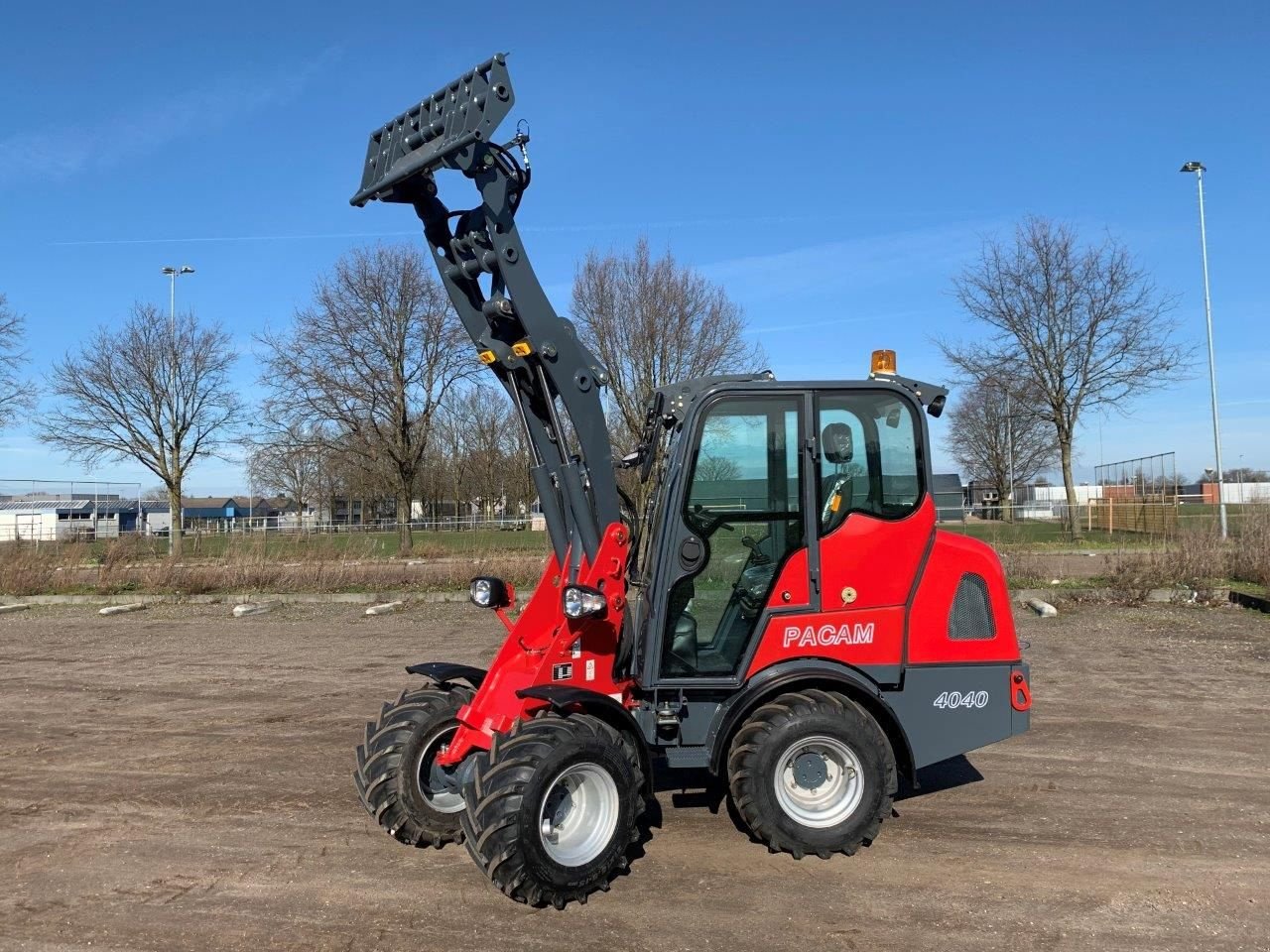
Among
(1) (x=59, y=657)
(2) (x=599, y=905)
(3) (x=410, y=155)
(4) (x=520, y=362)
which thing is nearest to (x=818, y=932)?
(2) (x=599, y=905)

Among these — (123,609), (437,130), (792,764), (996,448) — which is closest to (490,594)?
(792,764)

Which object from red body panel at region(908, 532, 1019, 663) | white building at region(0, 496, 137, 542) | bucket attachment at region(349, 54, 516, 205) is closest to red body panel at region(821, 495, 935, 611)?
red body panel at region(908, 532, 1019, 663)

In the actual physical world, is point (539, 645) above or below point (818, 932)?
above

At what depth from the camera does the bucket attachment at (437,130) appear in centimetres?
466

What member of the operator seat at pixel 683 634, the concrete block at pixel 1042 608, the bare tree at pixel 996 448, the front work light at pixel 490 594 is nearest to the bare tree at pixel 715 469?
the operator seat at pixel 683 634

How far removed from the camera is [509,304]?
16.3 ft

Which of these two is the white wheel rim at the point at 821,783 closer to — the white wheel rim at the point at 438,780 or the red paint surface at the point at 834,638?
the red paint surface at the point at 834,638

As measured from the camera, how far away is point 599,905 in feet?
14.5

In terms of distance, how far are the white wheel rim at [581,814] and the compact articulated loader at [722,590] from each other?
0.30 m

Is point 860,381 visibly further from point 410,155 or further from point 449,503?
point 449,503

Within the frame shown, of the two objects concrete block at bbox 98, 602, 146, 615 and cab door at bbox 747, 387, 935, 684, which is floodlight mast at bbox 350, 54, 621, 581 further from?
concrete block at bbox 98, 602, 146, 615

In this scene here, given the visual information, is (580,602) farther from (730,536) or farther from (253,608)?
(253,608)

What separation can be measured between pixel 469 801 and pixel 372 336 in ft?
90.3

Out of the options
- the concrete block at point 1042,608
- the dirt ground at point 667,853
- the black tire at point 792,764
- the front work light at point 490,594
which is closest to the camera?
the dirt ground at point 667,853
